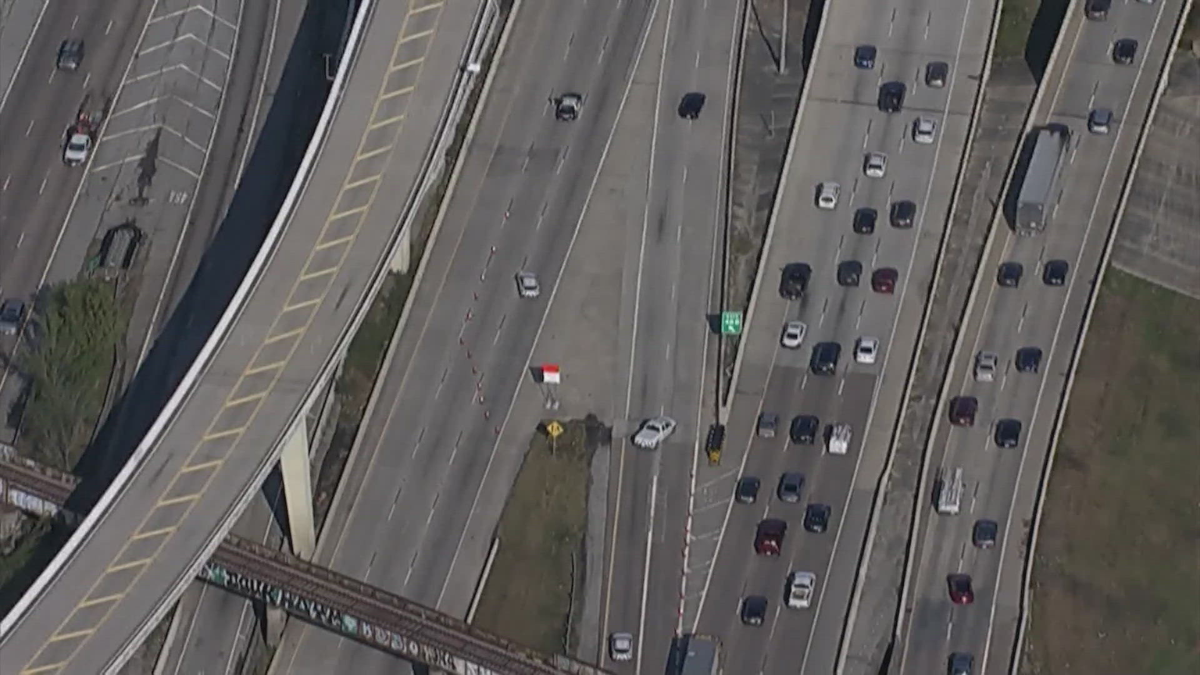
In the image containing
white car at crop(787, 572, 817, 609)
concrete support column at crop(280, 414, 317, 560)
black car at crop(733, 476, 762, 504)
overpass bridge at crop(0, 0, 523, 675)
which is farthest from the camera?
black car at crop(733, 476, 762, 504)

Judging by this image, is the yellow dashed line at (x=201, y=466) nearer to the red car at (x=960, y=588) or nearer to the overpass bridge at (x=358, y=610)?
the overpass bridge at (x=358, y=610)

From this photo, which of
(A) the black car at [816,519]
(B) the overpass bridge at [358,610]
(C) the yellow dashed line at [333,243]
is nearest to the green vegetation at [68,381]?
(B) the overpass bridge at [358,610]

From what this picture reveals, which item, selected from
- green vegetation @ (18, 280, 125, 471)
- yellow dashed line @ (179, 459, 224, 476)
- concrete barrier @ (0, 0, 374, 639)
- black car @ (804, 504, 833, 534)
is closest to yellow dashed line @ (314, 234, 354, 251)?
concrete barrier @ (0, 0, 374, 639)

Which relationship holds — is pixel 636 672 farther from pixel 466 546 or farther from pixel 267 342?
pixel 267 342

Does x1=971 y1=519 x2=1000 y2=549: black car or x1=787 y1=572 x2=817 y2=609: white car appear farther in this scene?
x1=971 y1=519 x2=1000 y2=549: black car

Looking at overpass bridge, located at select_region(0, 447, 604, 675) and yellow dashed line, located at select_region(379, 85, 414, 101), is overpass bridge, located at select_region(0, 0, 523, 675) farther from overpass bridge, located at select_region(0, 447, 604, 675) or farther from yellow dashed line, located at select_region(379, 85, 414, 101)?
overpass bridge, located at select_region(0, 447, 604, 675)

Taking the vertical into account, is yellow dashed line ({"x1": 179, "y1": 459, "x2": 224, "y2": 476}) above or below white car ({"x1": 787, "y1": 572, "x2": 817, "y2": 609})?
below

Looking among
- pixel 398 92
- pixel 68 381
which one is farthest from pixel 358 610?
pixel 398 92
